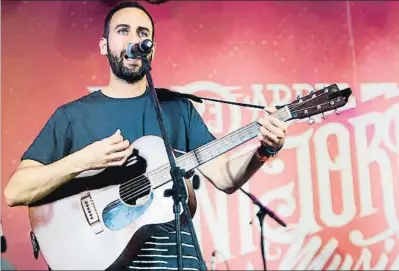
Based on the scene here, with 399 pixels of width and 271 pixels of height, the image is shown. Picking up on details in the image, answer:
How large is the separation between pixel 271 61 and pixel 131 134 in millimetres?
779

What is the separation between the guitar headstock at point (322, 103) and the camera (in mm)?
1511

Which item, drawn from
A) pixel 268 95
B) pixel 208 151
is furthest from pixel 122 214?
pixel 268 95

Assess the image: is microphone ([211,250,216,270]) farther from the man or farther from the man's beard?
the man's beard

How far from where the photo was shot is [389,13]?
7.34 ft

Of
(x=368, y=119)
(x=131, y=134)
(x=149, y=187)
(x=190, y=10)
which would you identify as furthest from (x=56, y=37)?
(x=368, y=119)

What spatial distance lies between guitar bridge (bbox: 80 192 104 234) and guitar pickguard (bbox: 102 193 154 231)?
0.06ft

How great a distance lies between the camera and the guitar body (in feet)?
4.92

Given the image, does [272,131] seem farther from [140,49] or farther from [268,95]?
[268,95]

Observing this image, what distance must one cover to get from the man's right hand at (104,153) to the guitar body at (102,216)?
108 mm

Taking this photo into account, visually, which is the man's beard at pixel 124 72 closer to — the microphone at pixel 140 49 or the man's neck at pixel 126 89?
the man's neck at pixel 126 89

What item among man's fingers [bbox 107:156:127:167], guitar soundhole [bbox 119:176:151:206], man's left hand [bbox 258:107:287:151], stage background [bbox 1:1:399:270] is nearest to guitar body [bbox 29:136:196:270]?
guitar soundhole [bbox 119:176:151:206]

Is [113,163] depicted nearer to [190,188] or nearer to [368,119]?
[190,188]

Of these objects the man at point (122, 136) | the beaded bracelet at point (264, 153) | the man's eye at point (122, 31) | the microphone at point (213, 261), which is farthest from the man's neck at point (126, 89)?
the microphone at point (213, 261)

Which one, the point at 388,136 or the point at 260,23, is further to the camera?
the point at 260,23
